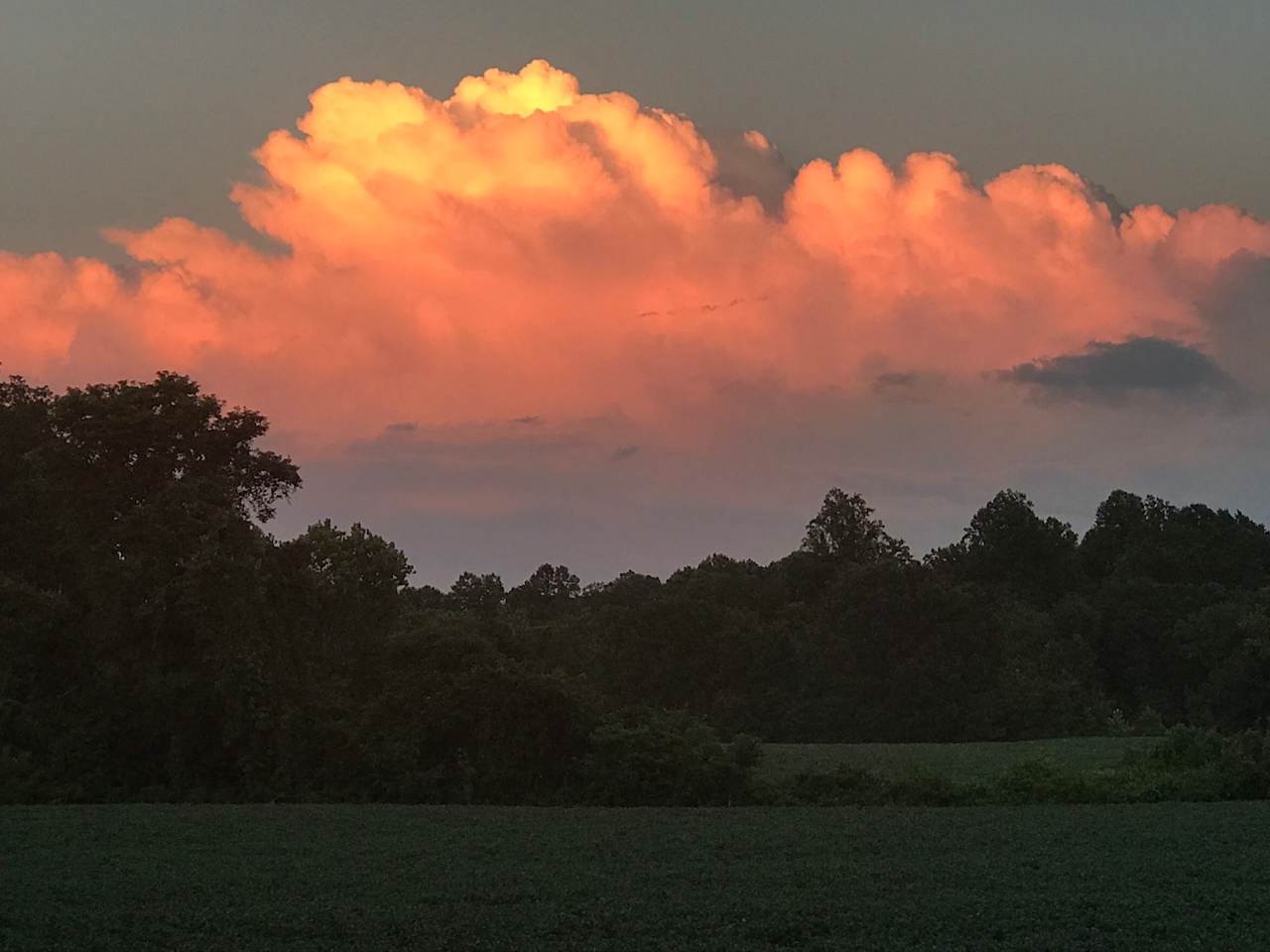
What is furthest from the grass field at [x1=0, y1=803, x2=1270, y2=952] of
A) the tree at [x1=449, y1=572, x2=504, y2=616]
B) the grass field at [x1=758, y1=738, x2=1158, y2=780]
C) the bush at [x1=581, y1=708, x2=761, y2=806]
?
the tree at [x1=449, y1=572, x2=504, y2=616]

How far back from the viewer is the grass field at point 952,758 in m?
29.2

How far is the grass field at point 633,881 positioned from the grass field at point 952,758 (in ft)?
21.0

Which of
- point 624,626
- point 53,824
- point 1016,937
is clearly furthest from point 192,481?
point 624,626

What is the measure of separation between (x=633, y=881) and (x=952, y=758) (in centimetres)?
2383

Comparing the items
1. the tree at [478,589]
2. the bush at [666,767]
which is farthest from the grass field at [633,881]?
the tree at [478,589]

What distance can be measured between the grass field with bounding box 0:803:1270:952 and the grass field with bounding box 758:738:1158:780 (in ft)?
21.0

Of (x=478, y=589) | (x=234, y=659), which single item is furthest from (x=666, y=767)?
(x=478, y=589)

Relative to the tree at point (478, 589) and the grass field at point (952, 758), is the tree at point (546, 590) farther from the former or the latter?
the grass field at point (952, 758)

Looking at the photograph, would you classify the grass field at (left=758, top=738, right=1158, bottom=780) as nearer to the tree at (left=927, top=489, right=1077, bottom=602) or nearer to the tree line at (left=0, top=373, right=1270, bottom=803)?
the tree line at (left=0, top=373, right=1270, bottom=803)

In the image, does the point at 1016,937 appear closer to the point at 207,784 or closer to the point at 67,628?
the point at 207,784

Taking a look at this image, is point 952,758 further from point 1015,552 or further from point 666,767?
point 1015,552

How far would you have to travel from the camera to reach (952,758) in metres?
37.2

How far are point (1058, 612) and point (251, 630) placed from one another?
5776 centimetres

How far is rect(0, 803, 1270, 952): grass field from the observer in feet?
41.0
